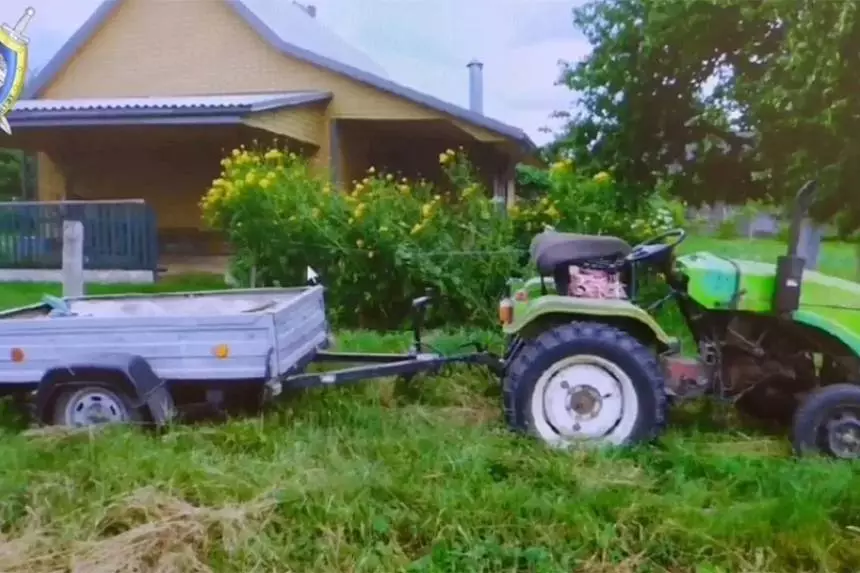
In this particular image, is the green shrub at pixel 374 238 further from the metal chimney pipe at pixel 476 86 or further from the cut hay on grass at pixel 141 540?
the cut hay on grass at pixel 141 540

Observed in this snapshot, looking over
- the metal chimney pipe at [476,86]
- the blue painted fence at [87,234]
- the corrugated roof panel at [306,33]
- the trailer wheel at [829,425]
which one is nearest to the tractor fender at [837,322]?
the trailer wheel at [829,425]

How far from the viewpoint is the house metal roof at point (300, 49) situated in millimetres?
4371

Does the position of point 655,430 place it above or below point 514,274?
below

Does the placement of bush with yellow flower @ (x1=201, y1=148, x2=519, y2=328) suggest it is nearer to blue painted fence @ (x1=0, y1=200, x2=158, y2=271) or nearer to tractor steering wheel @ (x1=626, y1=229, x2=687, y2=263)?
blue painted fence @ (x1=0, y1=200, x2=158, y2=271)

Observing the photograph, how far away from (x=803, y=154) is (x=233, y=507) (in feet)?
8.84

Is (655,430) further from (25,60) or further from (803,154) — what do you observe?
(25,60)

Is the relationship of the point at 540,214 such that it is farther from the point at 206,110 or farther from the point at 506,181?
the point at 206,110

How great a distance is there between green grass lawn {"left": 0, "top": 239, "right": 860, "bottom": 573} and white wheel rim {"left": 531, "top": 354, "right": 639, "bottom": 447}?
0.11 metres

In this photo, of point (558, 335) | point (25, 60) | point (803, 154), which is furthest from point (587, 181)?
point (25, 60)

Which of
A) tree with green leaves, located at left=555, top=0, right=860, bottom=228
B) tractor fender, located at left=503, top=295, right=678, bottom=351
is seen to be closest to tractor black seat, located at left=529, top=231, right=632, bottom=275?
tractor fender, located at left=503, top=295, right=678, bottom=351

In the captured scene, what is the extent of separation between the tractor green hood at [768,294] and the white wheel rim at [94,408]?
1.77 m

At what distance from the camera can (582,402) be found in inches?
108

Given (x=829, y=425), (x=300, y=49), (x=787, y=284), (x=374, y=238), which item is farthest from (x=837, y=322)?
(x=300, y=49)

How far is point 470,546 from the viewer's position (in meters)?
2.10
